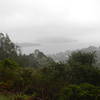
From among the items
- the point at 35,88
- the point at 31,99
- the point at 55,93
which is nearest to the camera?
the point at 31,99

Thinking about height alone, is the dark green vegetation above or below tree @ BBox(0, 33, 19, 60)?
below

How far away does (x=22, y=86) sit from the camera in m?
14.2

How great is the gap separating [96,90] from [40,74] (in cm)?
444

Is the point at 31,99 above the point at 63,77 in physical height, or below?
below

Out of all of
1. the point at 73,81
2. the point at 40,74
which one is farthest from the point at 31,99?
the point at 73,81

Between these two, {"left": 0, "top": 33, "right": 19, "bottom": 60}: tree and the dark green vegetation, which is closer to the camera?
the dark green vegetation

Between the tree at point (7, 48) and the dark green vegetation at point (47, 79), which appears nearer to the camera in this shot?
the dark green vegetation at point (47, 79)

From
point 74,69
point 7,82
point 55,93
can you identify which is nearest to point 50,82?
point 55,93

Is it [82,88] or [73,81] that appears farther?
[73,81]

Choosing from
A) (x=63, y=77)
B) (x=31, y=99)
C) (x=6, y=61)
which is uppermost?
(x=6, y=61)

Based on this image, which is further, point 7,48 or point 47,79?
point 7,48

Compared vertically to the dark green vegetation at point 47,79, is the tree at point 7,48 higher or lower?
higher

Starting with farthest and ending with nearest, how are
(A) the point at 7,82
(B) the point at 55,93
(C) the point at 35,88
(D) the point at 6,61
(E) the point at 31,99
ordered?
(D) the point at 6,61 → (A) the point at 7,82 → (C) the point at 35,88 → (B) the point at 55,93 → (E) the point at 31,99

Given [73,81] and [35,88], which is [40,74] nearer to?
[35,88]
